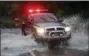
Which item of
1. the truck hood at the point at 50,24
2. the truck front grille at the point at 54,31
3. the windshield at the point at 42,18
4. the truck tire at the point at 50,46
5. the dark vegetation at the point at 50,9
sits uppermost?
the dark vegetation at the point at 50,9

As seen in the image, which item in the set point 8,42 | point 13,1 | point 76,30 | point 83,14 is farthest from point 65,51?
point 13,1

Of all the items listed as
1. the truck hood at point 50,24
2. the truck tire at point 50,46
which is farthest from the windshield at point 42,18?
the truck tire at point 50,46

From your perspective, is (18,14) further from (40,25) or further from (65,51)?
(65,51)

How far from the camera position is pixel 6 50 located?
2.49 meters

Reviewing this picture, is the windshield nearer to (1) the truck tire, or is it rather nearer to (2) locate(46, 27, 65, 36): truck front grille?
(2) locate(46, 27, 65, 36): truck front grille

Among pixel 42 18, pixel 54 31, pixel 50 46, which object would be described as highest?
pixel 42 18

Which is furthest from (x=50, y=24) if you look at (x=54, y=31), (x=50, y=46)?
(x=50, y=46)

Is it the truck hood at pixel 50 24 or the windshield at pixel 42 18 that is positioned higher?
the windshield at pixel 42 18

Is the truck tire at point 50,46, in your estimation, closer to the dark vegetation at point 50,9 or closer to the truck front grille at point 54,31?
the truck front grille at point 54,31

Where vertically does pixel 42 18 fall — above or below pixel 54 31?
above

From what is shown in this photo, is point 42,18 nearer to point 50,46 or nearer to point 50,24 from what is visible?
point 50,24

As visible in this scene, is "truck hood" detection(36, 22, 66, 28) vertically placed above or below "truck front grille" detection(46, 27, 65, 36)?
above

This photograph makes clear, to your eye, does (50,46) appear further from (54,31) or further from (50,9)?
(50,9)

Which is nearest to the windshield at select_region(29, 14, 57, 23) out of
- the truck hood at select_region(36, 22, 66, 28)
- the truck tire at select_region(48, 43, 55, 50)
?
the truck hood at select_region(36, 22, 66, 28)
